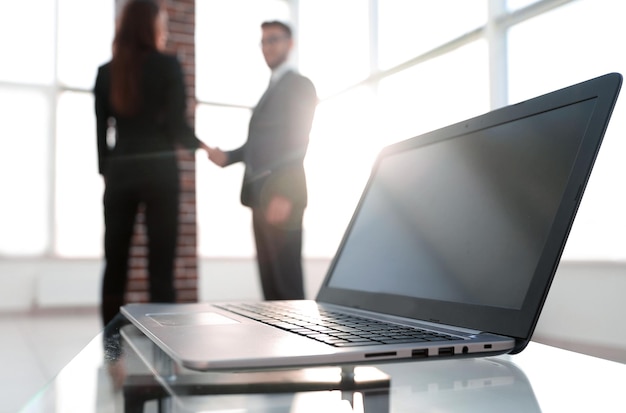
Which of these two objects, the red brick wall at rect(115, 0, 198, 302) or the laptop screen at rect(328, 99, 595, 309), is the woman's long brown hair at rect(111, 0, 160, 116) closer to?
the red brick wall at rect(115, 0, 198, 302)

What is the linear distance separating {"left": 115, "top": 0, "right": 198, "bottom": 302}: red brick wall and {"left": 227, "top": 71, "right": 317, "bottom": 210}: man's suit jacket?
136cm

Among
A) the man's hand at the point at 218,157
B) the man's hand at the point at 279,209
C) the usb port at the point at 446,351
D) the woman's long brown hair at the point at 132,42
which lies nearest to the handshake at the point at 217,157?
the man's hand at the point at 218,157

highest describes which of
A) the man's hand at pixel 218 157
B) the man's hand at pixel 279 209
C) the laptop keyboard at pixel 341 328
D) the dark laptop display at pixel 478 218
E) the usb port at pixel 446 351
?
the man's hand at pixel 218 157

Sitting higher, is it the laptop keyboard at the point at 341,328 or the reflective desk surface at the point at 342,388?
the laptop keyboard at the point at 341,328

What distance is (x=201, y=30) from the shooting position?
12.1 feet

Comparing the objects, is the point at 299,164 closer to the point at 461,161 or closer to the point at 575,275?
the point at 575,275

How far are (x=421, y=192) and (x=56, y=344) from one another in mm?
2244

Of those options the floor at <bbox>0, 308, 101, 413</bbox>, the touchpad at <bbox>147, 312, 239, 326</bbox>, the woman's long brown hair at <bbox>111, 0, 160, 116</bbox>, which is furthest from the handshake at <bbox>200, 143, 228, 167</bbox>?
Answer: the touchpad at <bbox>147, 312, 239, 326</bbox>

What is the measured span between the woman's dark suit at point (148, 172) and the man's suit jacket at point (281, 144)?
23cm

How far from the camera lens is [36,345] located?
2588 millimetres

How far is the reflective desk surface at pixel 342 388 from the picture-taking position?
1.45ft

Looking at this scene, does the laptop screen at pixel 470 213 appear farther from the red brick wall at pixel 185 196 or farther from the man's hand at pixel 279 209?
the red brick wall at pixel 185 196

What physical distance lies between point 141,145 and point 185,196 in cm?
143

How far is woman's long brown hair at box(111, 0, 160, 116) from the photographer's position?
2.21m
